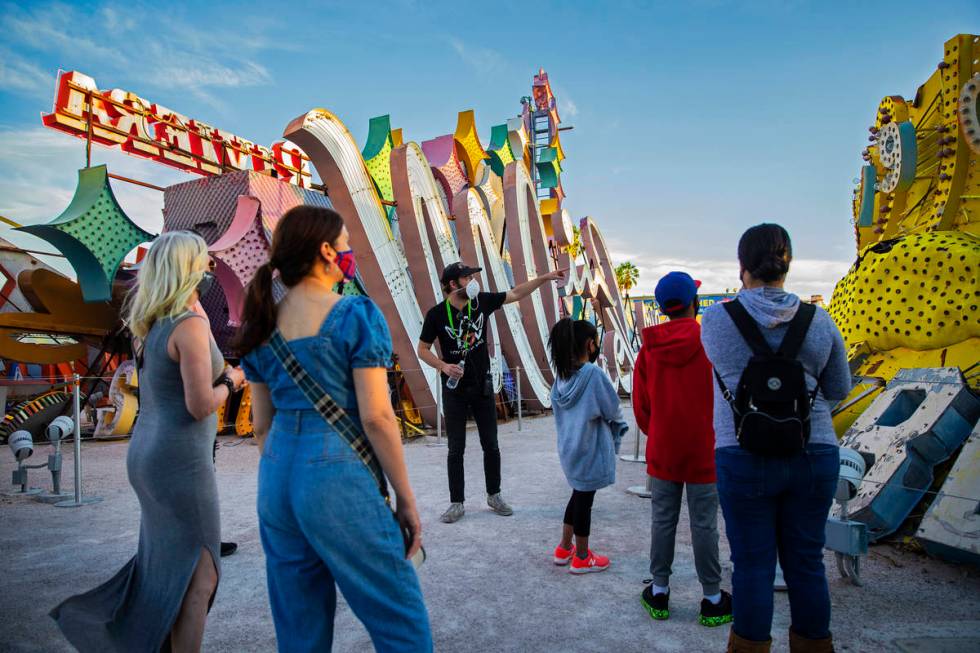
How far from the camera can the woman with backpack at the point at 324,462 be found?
1.60 metres

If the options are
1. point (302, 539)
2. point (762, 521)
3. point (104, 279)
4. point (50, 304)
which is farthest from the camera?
point (50, 304)

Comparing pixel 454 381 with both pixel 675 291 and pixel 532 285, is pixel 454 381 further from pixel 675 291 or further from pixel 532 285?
pixel 675 291

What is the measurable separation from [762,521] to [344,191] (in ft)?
26.3

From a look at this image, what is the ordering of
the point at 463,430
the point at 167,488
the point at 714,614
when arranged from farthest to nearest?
1. the point at 463,430
2. the point at 714,614
3. the point at 167,488

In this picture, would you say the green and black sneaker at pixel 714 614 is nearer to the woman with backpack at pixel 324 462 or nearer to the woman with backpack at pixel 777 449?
the woman with backpack at pixel 777 449

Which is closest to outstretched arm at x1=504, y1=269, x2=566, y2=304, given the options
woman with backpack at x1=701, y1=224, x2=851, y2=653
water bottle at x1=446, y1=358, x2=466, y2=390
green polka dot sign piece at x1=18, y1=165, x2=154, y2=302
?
water bottle at x1=446, y1=358, x2=466, y2=390

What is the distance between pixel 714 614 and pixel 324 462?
85.7 inches

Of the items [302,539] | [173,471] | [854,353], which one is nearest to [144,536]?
[173,471]

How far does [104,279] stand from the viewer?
1117 centimetres

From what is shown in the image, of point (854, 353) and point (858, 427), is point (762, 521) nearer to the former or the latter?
point (858, 427)

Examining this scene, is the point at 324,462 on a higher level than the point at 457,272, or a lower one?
lower

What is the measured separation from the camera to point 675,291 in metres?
2.99

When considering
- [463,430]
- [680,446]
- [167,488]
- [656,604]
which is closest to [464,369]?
[463,430]

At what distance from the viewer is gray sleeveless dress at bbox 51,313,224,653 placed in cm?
215
